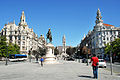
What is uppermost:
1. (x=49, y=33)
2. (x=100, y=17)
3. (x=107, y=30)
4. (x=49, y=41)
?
(x=100, y=17)

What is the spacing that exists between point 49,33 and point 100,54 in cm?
4495

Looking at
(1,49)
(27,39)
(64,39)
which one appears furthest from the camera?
(64,39)

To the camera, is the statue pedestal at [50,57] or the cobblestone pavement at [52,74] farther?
the statue pedestal at [50,57]

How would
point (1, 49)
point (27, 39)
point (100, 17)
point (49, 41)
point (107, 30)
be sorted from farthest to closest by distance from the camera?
point (27, 39)
point (100, 17)
point (107, 30)
point (1, 49)
point (49, 41)

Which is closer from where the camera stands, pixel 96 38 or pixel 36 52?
pixel 96 38

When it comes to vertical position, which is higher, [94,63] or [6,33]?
[6,33]

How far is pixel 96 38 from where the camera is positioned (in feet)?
259

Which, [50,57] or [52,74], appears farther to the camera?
[50,57]

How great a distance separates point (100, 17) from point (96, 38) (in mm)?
14122

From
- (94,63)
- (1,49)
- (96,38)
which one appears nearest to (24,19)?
(1,49)

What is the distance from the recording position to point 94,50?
8262 centimetres

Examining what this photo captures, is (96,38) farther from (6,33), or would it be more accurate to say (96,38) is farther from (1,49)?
(6,33)

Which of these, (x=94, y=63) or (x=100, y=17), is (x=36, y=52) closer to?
(x=100, y=17)

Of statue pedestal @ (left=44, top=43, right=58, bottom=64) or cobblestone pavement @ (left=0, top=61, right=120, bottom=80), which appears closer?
cobblestone pavement @ (left=0, top=61, right=120, bottom=80)
